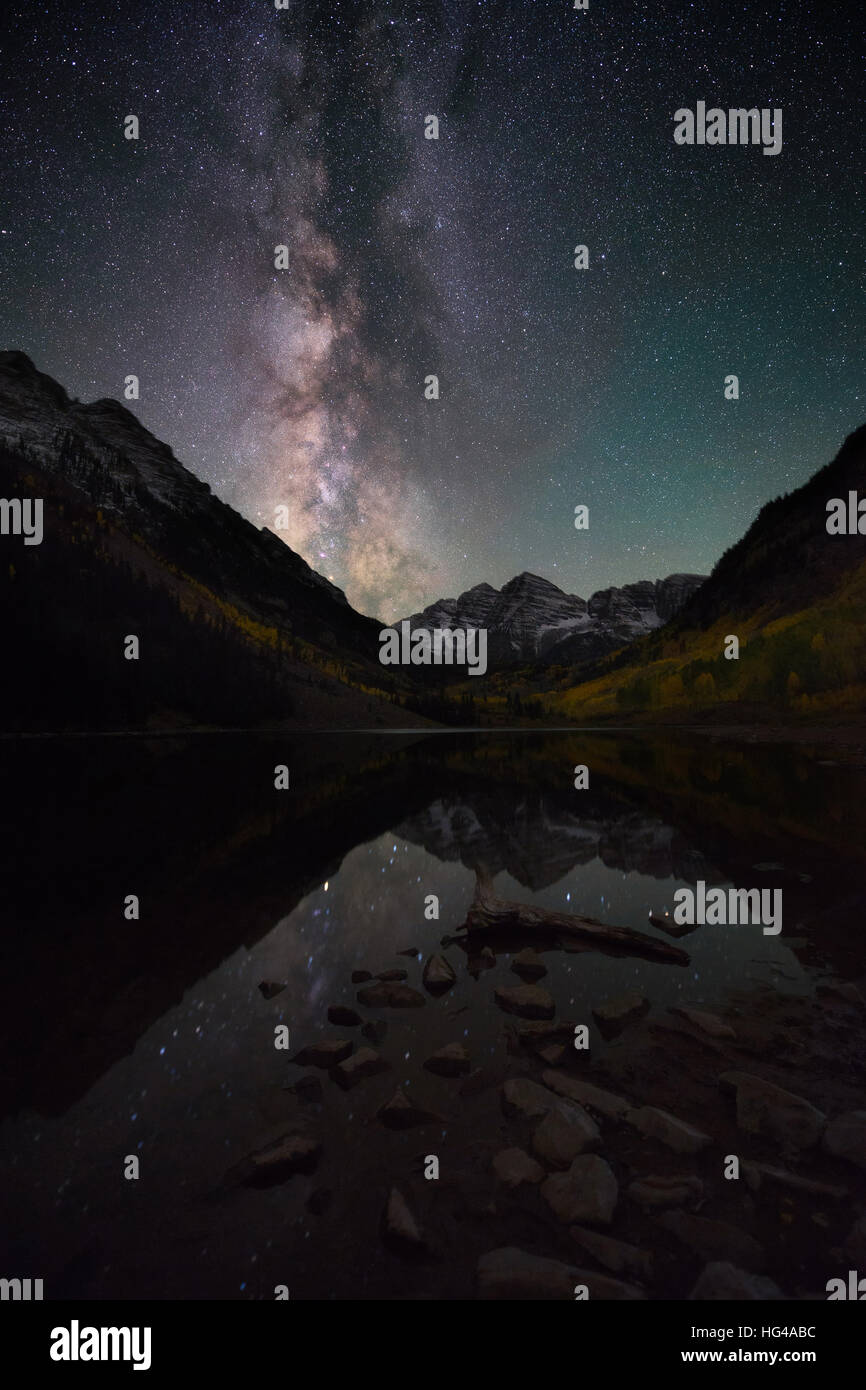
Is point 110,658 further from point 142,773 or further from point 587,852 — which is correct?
point 587,852

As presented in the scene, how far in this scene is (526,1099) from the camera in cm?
546

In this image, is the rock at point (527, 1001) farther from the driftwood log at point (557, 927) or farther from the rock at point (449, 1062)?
the driftwood log at point (557, 927)

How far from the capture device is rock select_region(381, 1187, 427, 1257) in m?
3.79

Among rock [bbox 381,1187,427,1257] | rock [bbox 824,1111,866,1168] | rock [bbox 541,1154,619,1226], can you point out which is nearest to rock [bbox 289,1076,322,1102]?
rock [bbox 381,1187,427,1257]

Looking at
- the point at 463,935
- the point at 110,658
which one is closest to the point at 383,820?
the point at 463,935

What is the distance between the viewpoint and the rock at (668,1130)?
473 cm

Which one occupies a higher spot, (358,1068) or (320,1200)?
(320,1200)

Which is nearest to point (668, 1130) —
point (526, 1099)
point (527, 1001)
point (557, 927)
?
point (526, 1099)

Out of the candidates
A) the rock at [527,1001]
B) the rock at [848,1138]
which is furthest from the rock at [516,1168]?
the rock at [527,1001]

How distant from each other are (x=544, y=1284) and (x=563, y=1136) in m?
1.45

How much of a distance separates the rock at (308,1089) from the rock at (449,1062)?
128 centimetres

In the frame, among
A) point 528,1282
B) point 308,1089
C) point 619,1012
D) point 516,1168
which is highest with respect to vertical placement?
point 528,1282

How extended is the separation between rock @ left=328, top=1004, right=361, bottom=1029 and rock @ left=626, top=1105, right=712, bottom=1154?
383 cm

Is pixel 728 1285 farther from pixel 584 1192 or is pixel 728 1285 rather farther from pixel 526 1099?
pixel 526 1099
